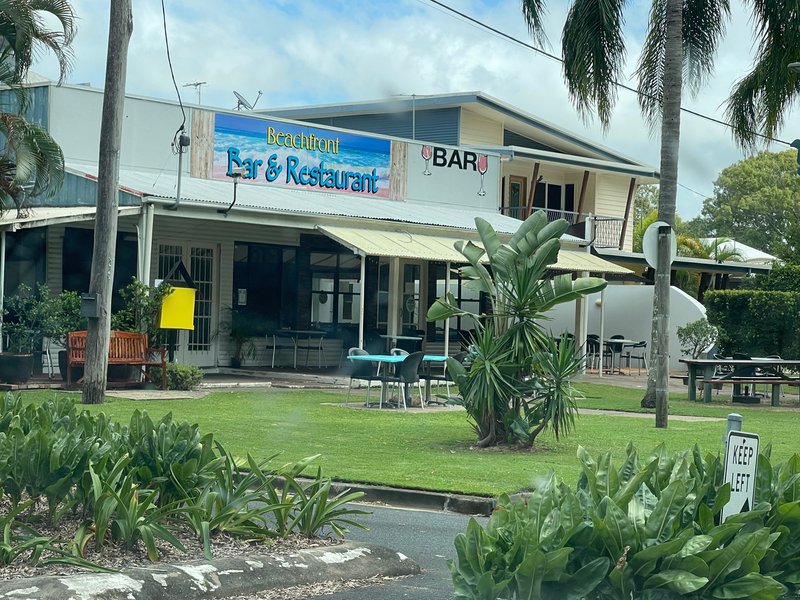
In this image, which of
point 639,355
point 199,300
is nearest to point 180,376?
point 199,300

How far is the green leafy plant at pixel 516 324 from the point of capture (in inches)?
515

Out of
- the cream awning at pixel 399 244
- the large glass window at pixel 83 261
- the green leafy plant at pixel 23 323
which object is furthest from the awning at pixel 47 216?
the cream awning at pixel 399 244

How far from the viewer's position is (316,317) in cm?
2639

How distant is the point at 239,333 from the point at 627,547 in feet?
67.2

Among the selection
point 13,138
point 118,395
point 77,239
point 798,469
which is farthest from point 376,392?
point 798,469

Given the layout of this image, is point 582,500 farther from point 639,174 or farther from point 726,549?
point 639,174

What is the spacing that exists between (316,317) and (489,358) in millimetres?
13604

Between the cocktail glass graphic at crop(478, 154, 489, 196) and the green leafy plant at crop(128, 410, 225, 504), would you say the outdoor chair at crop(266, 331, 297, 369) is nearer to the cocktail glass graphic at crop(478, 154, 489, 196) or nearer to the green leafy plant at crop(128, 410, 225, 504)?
the cocktail glass graphic at crop(478, 154, 489, 196)

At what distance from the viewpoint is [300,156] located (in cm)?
2491

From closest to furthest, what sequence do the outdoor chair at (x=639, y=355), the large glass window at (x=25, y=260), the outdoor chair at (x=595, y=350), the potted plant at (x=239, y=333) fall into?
the large glass window at (x=25, y=260) < the potted plant at (x=239, y=333) < the outdoor chair at (x=595, y=350) < the outdoor chair at (x=639, y=355)

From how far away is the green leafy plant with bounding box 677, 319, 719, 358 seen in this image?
26.8m

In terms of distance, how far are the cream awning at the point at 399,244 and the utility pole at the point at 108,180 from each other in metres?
5.41

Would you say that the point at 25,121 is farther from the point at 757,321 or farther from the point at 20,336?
the point at 757,321

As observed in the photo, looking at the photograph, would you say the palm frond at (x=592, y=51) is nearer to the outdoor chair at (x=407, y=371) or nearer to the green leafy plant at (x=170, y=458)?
the outdoor chair at (x=407, y=371)
